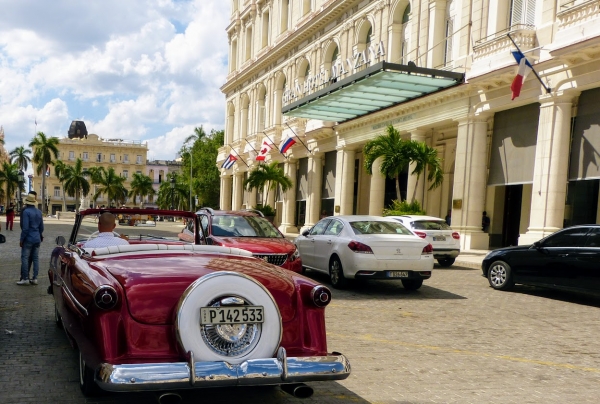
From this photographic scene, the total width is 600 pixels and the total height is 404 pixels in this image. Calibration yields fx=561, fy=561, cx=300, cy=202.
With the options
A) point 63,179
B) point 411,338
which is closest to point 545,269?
point 411,338

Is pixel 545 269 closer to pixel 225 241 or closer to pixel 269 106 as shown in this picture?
pixel 225 241

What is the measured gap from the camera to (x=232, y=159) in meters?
45.8

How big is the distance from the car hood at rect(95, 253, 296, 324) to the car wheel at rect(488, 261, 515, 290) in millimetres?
8346

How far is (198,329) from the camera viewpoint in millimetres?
3461

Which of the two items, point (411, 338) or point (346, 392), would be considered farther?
point (411, 338)

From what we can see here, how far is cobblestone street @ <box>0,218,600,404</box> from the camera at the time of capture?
4.59 metres

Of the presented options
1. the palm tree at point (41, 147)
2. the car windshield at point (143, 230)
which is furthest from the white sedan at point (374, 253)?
the palm tree at point (41, 147)

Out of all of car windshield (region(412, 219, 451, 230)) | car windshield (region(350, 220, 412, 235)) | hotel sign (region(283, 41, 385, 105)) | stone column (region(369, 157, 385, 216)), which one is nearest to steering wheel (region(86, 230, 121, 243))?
car windshield (region(350, 220, 412, 235))

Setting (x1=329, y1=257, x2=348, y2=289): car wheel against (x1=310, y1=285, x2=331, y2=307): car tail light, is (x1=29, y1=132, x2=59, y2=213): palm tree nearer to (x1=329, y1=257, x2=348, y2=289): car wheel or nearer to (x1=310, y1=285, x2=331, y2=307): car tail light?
(x1=329, y1=257, x2=348, y2=289): car wheel

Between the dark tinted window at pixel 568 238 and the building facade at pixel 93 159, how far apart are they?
A: 115841 millimetres

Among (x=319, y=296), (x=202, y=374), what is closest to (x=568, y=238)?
(x=319, y=296)

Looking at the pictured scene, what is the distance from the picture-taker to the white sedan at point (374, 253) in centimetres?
1043

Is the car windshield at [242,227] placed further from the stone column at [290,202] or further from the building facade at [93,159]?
the building facade at [93,159]

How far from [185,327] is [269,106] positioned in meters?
40.3
